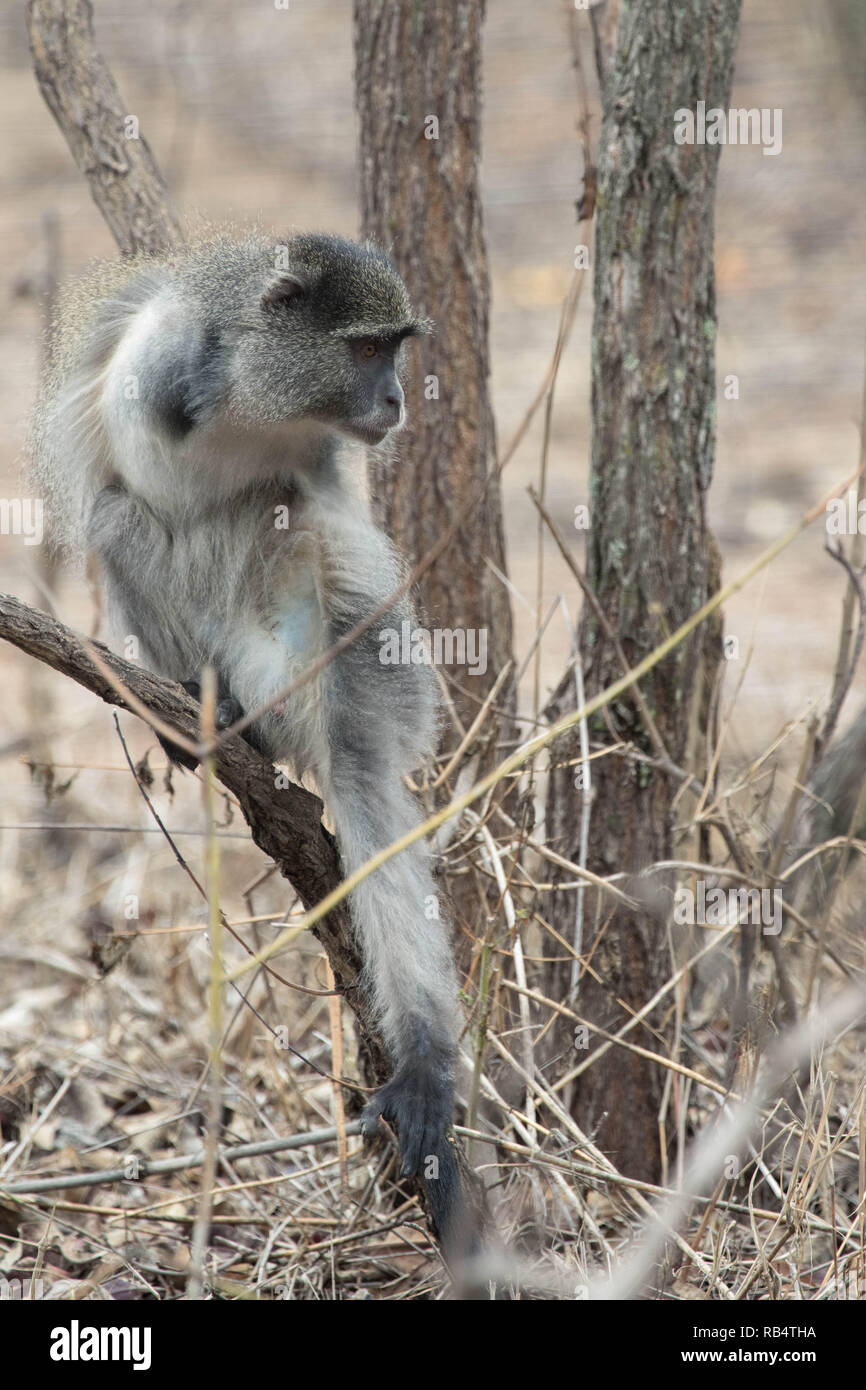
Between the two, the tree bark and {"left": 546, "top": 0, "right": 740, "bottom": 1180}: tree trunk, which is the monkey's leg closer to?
{"left": 546, "top": 0, "right": 740, "bottom": 1180}: tree trunk

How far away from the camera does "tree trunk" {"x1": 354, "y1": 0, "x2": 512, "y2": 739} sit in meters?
5.86

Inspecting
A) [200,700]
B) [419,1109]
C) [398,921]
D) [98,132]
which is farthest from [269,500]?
[419,1109]

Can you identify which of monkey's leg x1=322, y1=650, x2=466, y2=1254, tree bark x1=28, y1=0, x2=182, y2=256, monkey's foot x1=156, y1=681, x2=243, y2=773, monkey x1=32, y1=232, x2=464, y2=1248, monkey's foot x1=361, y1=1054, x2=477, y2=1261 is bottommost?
monkey's foot x1=361, y1=1054, x2=477, y2=1261

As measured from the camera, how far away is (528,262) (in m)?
16.9

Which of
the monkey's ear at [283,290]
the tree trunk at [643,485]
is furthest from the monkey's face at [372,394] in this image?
the tree trunk at [643,485]

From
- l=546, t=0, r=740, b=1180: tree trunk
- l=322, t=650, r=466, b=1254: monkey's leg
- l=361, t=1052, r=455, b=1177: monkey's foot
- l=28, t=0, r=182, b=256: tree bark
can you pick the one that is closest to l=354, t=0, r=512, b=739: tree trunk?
l=546, t=0, r=740, b=1180: tree trunk

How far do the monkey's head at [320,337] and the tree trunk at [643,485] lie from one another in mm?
970

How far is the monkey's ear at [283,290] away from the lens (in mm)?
4727

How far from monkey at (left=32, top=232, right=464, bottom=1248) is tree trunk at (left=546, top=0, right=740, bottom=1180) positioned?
81 cm

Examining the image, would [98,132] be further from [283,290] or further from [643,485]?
[643,485]

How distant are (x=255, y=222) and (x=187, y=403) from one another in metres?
1.03

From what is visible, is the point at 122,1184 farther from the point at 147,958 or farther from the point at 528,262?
the point at 528,262

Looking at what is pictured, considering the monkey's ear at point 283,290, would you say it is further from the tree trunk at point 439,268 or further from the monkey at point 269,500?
the tree trunk at point 439,268

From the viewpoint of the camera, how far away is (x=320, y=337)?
477cm
